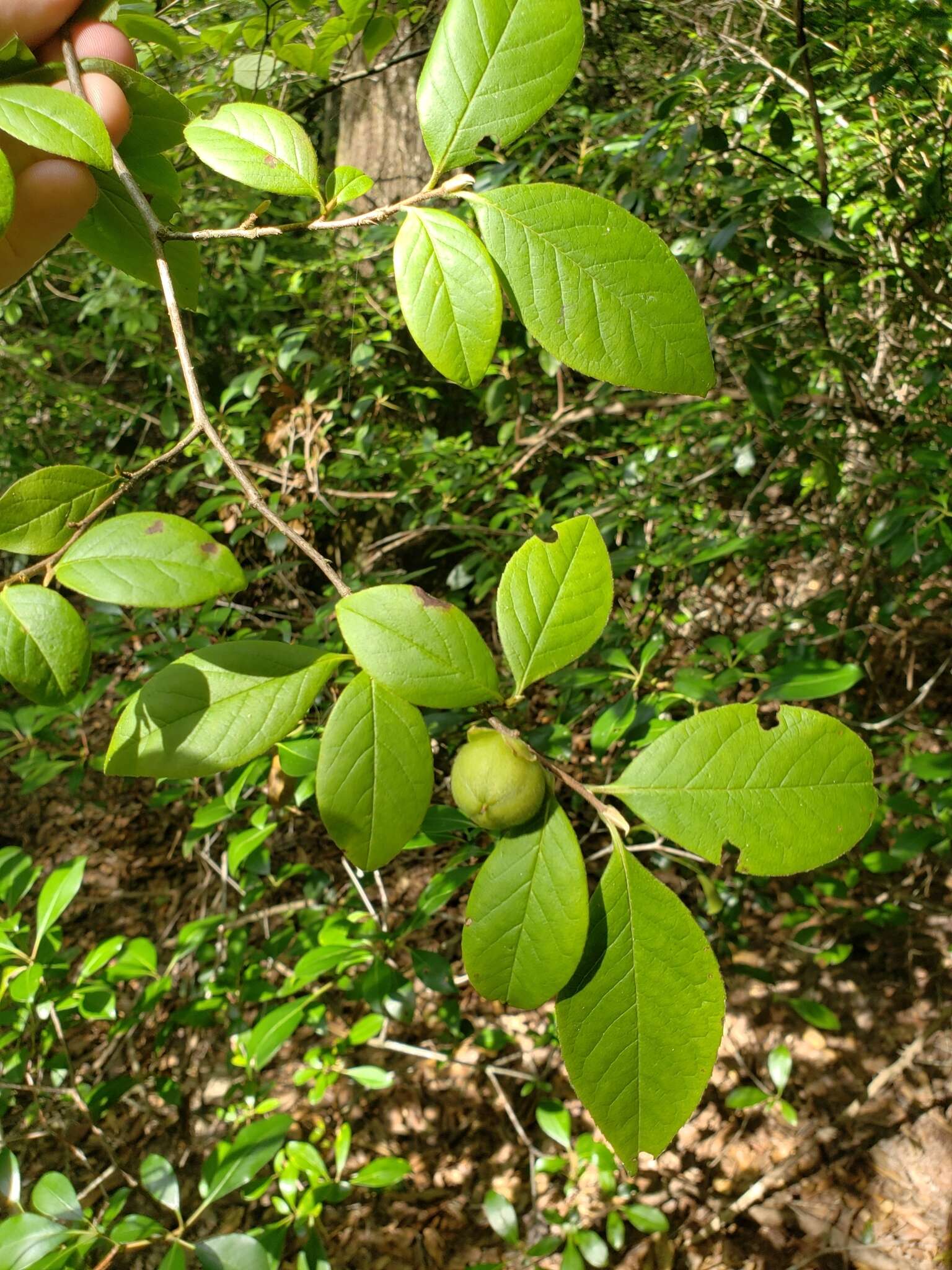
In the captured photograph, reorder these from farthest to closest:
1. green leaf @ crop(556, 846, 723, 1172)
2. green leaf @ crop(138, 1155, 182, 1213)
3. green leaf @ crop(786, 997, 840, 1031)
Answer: green leaf @ crop(786, 997, 840, 1031) → green leaf @ crop(138, 1155, 182, 1213) → green leaf @ crop(556, 846, 723, 1172)

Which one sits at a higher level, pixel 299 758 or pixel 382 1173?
pixel 299 758

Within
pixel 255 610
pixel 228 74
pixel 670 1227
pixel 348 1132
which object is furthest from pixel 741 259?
pixel 670 1227

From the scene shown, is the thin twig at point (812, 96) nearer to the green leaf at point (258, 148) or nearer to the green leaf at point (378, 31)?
the green leaf at point (378, 31)

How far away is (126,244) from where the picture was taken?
0.79 metres

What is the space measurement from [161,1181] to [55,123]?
154 centimetres

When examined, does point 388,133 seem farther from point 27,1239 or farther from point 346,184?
point 27,1239

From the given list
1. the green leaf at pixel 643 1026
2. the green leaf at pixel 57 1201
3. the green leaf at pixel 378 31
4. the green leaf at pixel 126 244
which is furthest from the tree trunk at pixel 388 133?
the green leaf at pixel 643 1026

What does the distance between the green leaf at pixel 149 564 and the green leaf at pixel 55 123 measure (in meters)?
0.24

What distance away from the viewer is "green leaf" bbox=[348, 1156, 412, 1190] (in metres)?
1.52

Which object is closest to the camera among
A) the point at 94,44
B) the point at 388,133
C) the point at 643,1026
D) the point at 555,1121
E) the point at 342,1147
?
the point at 643,1026

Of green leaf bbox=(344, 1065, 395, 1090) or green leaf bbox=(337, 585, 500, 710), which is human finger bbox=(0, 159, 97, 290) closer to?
green leaf bbox=(337, 585, 500, 710)

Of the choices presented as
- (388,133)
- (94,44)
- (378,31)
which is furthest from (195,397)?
(388,133)

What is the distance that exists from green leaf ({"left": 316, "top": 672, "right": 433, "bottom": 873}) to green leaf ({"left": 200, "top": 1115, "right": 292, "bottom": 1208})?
1.03m

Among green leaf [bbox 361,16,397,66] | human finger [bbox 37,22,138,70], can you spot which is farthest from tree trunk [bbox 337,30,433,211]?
human finger [bbox 37,22,138,70]
